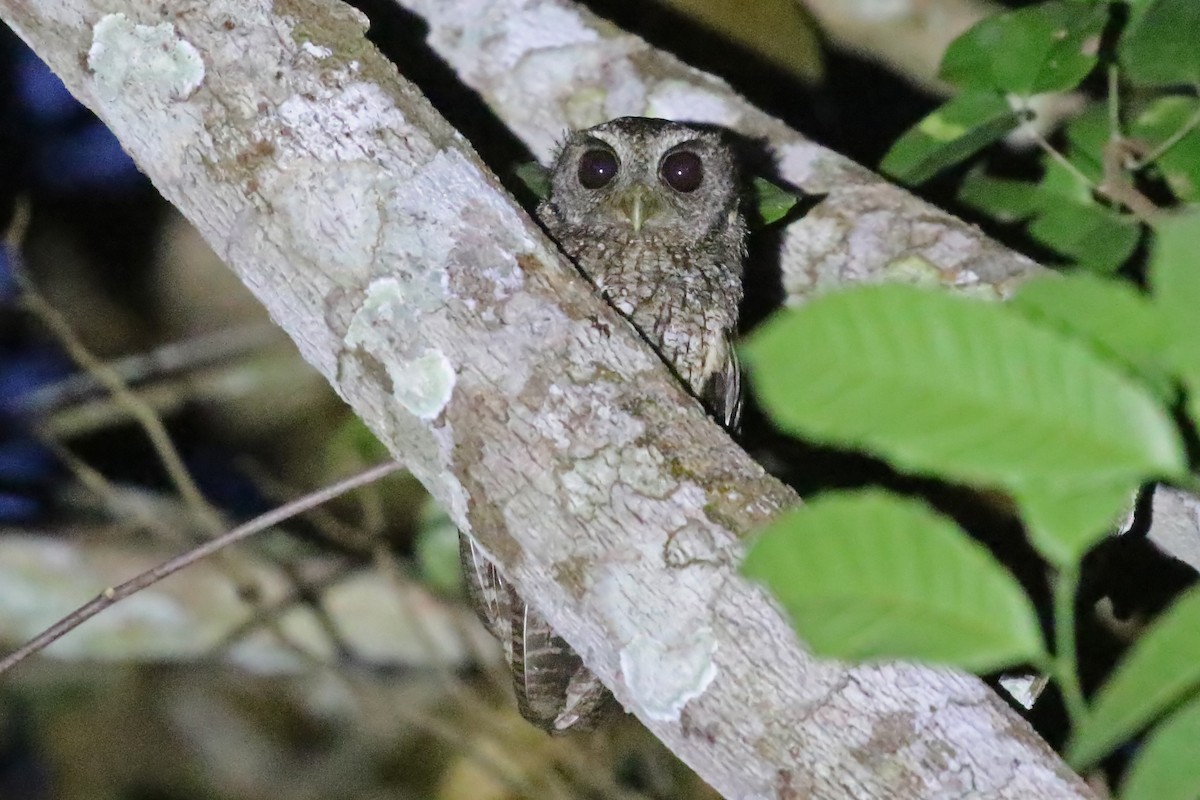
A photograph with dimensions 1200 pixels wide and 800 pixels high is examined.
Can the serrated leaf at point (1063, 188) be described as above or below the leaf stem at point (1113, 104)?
below

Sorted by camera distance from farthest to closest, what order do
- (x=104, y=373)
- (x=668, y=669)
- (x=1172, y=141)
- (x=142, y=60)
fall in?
(x=104, y=373), (x=1172, y=141), (x=142, y=60), (x=668, y=669)

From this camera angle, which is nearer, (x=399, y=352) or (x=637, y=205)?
(x=399, y=352)

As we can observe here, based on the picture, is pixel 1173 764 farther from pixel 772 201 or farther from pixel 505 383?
pixel 772 201

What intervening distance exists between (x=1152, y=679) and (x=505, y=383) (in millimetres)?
1004

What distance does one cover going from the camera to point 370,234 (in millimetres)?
1757

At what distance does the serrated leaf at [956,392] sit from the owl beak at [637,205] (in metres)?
2.11

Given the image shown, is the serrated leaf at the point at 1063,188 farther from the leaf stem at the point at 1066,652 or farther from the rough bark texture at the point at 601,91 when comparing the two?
the leaf stem at the point at 1066,652

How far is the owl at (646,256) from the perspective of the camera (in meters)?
2.59

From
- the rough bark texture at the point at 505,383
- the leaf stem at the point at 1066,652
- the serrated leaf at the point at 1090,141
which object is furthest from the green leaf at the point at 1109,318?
the serrated leaf at the point at 1090,141

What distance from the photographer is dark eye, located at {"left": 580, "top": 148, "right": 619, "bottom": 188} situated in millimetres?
2854

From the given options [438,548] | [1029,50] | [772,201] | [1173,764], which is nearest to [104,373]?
[438,548]

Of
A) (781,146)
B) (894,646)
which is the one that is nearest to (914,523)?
(894,646)

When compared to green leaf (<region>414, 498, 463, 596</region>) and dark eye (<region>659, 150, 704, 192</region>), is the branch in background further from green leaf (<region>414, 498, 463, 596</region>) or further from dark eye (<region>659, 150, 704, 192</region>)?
green leaf (<region>414, 498, 463, 596</region>)

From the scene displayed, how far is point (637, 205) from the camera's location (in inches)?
115
